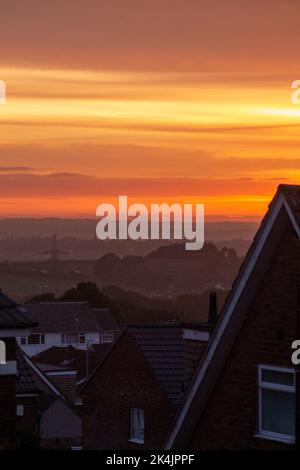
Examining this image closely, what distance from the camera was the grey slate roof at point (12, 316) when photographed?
2266 centimetres

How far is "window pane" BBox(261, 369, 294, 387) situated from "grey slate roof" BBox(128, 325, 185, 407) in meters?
21.2

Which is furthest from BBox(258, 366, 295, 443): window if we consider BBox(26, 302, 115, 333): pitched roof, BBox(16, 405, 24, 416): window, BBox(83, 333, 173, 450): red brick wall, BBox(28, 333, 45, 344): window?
BBox(28, 333, 45, 344): window

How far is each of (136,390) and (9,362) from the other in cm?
2197

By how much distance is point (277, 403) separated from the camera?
66.6ft

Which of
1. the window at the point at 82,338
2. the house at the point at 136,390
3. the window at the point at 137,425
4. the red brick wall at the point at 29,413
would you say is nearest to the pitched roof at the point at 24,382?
the red brick wall at the point at 29,413

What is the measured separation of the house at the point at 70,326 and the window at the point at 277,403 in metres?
132

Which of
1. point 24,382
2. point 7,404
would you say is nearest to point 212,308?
point 7,404

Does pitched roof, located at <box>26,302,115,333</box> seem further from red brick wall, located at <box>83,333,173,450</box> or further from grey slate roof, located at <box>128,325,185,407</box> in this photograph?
grey slate roof, located at <box>128,325,185,407</box>

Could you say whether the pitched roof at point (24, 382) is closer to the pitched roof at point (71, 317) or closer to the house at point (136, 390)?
the house at point (136, 390)

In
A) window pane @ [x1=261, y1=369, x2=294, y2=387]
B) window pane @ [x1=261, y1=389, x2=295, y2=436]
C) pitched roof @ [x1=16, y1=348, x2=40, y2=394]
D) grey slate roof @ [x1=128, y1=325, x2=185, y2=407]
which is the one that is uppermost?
grey slate roof @ [x1=128, y1=325, x2=185, y2=407]

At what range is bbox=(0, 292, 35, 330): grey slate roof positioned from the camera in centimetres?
2266

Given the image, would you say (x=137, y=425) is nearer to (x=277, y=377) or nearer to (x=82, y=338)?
(x=277, y=377)
